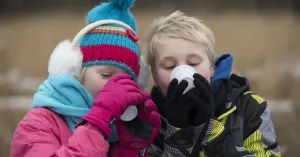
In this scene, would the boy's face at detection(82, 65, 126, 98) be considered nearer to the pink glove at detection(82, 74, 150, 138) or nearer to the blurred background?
the pink glove at detection(82, 74, 150, 138)

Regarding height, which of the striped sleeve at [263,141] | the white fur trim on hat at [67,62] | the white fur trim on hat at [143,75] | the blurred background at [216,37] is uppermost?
the white fur trim on hat at [67,62]

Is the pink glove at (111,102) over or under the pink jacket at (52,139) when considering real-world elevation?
over

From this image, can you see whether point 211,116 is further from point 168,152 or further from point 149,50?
point 149,50

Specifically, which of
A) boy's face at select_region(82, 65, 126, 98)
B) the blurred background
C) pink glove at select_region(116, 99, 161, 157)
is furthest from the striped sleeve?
the blurred background

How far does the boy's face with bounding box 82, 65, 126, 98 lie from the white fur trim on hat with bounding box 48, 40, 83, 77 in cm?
5

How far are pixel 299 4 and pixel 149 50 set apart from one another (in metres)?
3.40

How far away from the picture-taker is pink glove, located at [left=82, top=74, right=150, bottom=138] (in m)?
1.75

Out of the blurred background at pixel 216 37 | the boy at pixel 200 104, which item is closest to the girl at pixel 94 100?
the boy at pixel 200 104

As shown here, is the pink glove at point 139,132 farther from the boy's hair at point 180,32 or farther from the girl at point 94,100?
the boy's hair at point 180,32

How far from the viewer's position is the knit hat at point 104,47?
203 centimetres

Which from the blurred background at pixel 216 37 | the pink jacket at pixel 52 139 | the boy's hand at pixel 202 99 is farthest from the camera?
the blurred background at pixel 216 37

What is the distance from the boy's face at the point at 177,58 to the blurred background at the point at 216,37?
109 inches

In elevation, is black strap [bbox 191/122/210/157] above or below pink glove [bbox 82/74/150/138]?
below

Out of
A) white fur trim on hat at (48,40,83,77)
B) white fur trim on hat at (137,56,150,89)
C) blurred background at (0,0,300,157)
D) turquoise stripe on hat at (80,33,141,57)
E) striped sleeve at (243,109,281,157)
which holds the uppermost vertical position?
turquoise stripe on hat at (80,33,141,57)
